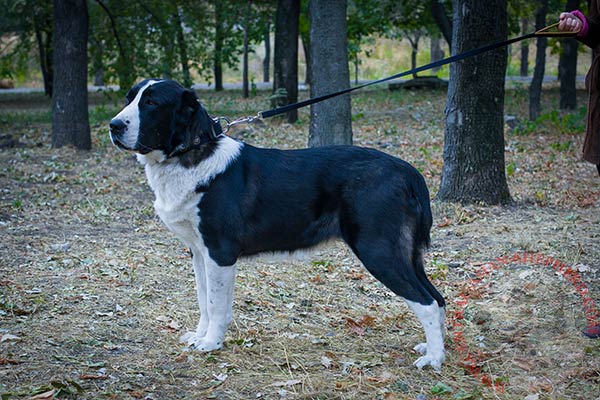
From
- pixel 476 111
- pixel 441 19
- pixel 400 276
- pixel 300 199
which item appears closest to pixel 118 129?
pixel 300 199

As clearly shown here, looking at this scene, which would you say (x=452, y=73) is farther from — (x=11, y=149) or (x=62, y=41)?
(x=11, y=149)

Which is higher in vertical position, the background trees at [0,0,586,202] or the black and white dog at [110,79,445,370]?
the background trees at [0,0,586,202]

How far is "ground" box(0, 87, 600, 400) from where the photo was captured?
420 centimetres

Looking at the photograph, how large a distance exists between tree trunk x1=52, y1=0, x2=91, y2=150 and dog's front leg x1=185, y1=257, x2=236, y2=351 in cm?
961

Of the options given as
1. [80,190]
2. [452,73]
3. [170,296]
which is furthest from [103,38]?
[170,296]

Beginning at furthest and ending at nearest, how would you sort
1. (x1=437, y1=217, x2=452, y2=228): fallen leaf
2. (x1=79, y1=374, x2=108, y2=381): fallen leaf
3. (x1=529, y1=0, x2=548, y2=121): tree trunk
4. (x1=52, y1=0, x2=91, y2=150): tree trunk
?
1. (x1=529, y1=0, x2=548, y2=121): tree trunk
2. (x1=52, y1=0, x2=91, y2=150): tree trunk
3. (x1=437, y1=217, x2=452, y2=228): fallen leaf
4. (x1=79, y1=374, x2=108, y2=381): fallen leaf

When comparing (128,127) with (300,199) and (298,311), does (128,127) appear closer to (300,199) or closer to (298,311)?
(300,199)

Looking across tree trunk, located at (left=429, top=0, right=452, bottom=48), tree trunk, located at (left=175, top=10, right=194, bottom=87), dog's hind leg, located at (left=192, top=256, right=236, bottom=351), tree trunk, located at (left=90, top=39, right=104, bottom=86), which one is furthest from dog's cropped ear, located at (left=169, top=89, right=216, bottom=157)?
tree trunk, located at (left=429, top=0, right=452, bottom=48)

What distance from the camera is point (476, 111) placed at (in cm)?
806

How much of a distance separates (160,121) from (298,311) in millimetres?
1972

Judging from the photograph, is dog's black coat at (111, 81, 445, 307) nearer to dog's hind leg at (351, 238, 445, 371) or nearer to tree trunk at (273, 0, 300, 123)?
dog's hind leg at (351, 238, 445, 371)

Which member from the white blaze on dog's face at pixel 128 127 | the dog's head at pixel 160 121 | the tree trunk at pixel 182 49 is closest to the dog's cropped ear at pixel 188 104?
the dog's head at pixel 160 121

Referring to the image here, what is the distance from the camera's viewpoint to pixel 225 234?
4414 mm

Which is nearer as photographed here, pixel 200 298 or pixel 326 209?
pixel 326 209
